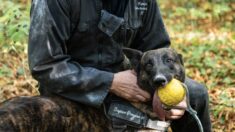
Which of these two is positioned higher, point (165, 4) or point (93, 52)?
point (93, 52)

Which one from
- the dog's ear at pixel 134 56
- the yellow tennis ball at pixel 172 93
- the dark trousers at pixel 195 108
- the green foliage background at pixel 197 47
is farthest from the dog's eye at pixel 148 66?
the green foliage background at pixel 197 47

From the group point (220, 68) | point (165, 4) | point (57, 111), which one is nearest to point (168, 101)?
point (57, 111)

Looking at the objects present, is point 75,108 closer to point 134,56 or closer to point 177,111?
point 134,56

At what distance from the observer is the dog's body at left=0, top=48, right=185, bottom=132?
359 centimetres

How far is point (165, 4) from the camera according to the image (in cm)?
1170

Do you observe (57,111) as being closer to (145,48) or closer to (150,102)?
(150,102)

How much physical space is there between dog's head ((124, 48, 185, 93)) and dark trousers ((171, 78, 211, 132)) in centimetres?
31

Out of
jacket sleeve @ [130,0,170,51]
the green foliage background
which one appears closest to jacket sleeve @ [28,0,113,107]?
jacket sleeve @ [130,0,170,51]

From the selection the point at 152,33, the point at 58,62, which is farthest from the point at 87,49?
the point at 152,33

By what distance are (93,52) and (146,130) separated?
2.37ft

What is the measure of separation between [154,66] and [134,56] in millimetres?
232

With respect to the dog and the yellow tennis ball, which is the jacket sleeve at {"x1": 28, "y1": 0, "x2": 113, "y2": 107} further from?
the yellow tennis ball

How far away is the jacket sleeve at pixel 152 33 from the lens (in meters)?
4.54

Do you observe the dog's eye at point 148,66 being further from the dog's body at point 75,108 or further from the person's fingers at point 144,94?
the person's fingers at point 144,94
